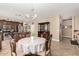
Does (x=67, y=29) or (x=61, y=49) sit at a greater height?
(x=67, y=29)

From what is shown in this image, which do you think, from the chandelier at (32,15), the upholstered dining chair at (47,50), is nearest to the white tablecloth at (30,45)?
the upholstered dining chair at (47,50)

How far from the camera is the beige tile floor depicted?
264 centimetres

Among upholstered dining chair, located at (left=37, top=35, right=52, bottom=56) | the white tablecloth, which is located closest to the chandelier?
the white tablecloth

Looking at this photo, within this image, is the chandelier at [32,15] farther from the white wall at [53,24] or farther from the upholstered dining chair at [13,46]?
the upholstered dining chair at [13,46]

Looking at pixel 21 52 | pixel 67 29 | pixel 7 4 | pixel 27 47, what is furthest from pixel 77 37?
pixel 7 4

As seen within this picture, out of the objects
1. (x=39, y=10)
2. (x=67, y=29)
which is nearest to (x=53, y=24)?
(x=67, y=29)

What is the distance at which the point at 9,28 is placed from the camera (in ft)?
8.71

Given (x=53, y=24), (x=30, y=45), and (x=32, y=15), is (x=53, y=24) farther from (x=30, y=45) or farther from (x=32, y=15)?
(x=30, y=45)

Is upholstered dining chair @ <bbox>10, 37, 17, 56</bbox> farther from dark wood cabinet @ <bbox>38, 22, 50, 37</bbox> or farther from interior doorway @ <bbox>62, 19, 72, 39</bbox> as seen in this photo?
interior doorway @ <bbox>62, 19, 72, 39</bbox>

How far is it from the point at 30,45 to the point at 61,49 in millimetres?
838

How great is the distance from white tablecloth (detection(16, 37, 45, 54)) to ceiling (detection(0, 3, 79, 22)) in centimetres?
57

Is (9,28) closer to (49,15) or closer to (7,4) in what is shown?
(7,4)

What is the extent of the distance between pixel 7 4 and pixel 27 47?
1181mm

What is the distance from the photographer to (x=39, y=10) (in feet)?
8.63
